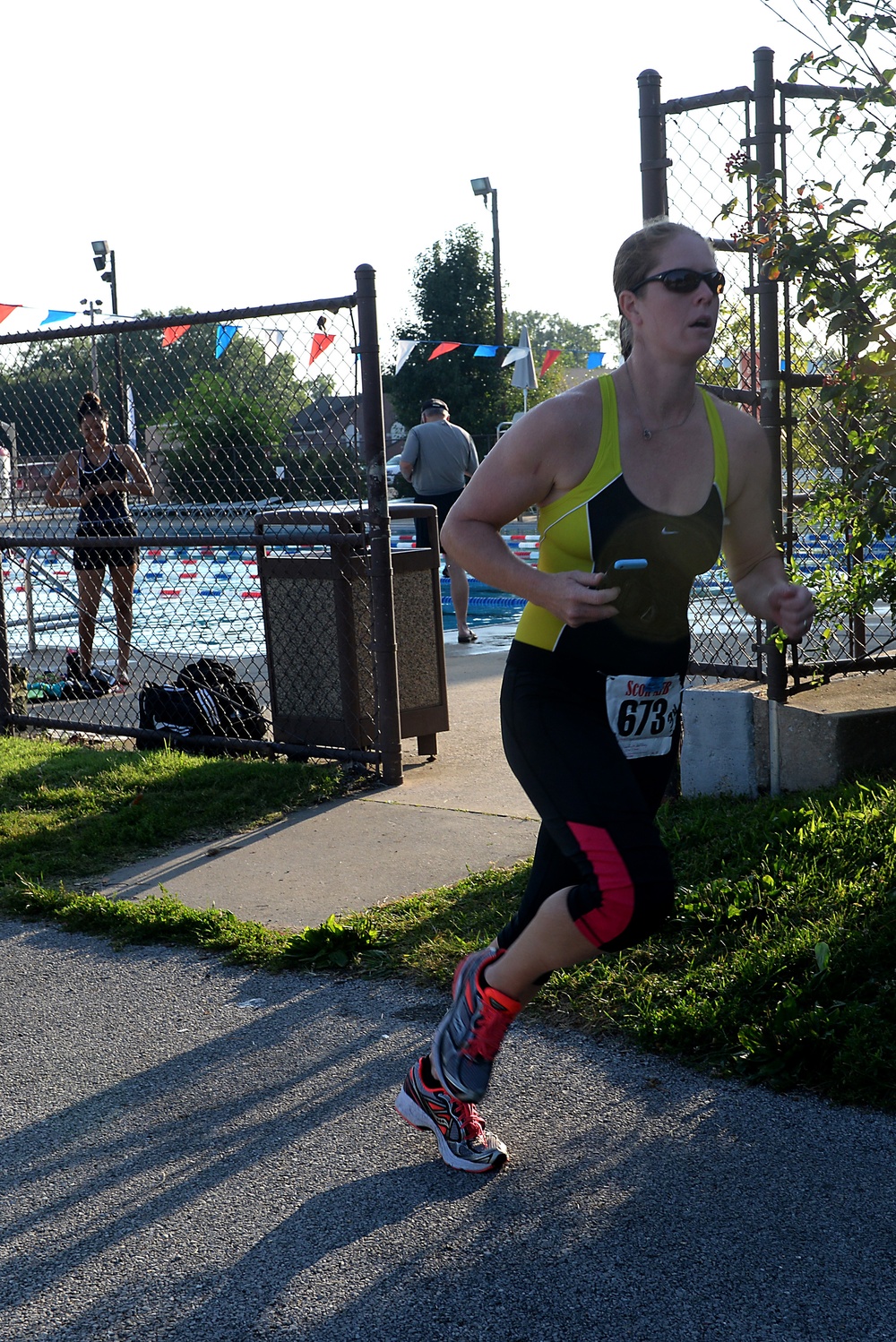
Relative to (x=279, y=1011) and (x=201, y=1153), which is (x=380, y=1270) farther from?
(x=279, y=1011)

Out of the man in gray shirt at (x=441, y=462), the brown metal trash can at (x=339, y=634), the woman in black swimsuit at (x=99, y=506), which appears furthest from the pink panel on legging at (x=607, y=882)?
the man in gray shirt at (x=441, y=462)

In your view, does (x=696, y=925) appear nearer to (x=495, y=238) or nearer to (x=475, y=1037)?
(x=475, y=1037)

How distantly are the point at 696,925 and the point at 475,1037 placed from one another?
128 cm

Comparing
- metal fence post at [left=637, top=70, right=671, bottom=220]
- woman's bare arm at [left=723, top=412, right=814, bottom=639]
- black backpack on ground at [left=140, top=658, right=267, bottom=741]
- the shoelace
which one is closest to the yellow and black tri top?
woman's bare arm at [left=723, top=412, right=814, bottom=639]

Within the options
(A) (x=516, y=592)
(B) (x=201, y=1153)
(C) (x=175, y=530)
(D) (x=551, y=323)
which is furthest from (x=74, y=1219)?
(D) (x=551, y=323)

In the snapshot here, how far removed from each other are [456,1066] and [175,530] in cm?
592

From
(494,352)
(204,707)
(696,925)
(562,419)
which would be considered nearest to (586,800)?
(562,419)

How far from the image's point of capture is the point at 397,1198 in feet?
9.07

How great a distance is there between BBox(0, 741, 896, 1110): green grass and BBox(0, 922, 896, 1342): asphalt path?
160 millimetres

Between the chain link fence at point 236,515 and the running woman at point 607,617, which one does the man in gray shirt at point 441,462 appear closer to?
the chain link fence at point 236,515

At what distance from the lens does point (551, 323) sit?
165m

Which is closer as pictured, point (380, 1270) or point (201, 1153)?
point (380, 1270)

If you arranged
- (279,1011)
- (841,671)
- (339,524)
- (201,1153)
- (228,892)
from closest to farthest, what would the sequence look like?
(201,1153) < (279,1011) < (228,892) < (841,671) < (339,524)

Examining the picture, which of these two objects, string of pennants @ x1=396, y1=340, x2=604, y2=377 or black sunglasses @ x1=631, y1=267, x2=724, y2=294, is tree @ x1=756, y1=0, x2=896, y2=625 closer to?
black sunglasses @ x1=631, y1=267, x2=724, y2=294
